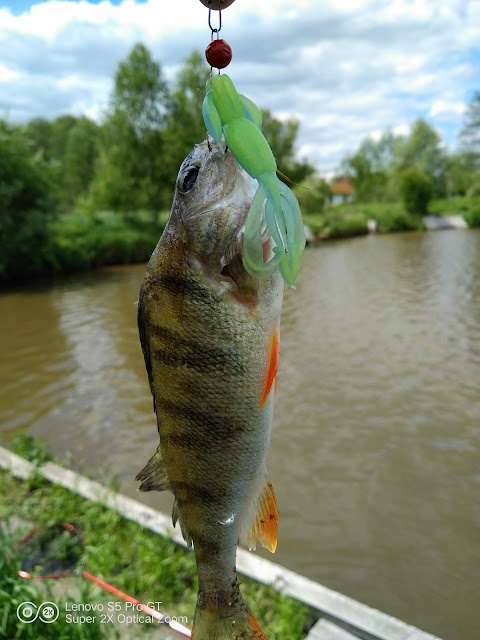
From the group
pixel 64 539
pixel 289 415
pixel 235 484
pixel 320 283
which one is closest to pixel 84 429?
pixel 289 415

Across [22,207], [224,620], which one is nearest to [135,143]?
[22,207]

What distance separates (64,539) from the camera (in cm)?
416

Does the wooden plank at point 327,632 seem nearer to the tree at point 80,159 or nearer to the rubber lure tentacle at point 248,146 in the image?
the rubber lure tentacle at point 248,146

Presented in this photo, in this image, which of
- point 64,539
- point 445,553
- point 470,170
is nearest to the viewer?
point 64,539

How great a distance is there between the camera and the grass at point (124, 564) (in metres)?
3.23

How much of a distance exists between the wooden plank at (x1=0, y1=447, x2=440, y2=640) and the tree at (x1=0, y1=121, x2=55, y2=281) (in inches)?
682

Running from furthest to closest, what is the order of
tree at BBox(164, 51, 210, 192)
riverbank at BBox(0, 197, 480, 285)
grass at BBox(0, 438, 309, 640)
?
tree at BBox(164, 51, 210, 192) < riverbank at BBox(0, 197, 480, 285) < grass at BBox(0, 438, 309, 640)

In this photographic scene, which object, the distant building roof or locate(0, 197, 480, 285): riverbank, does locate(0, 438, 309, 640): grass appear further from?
the distant building roof

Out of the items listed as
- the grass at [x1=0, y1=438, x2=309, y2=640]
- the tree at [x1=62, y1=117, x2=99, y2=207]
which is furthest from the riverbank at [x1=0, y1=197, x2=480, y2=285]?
the tree at [x1=62, y1=117, x2=99, y2=207]

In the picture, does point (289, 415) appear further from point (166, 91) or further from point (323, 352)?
point (166, 91)

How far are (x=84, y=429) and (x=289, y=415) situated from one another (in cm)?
309

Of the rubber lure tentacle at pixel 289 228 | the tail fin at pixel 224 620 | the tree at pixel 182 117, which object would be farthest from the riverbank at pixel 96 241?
the rubber lure tentacle at pixel 289 228

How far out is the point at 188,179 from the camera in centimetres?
151

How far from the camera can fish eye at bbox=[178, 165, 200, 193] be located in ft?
4.91
